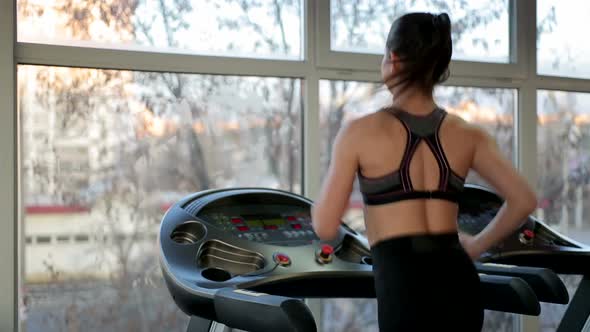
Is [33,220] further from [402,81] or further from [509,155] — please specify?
[509,155]

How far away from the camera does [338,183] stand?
1729mm

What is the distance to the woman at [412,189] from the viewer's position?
1695 mm

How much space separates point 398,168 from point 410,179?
0.04 metres

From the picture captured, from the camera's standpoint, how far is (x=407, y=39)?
5.59ft

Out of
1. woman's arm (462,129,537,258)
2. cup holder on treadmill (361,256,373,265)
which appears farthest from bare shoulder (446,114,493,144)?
cup holder on treadmill (361,256,373,265)

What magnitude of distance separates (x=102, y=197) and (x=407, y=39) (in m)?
1.58

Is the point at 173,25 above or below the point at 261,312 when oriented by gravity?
above

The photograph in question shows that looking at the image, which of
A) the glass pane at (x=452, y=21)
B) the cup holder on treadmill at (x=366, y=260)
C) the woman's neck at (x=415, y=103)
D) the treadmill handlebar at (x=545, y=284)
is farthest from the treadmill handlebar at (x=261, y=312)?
the glass pane at (x=452, y=21)

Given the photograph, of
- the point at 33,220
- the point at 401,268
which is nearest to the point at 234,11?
the point at 33,220

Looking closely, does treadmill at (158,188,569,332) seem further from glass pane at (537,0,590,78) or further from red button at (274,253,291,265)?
glass pane at (537,0,590,78)

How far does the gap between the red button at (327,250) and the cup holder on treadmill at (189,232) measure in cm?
38

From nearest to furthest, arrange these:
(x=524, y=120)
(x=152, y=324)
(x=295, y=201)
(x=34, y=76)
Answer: (x=295, y=201), (x=34, y=76), (x=152, y=324), (x=524, y=120)

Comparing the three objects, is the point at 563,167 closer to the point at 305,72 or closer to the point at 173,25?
the point at 305,72

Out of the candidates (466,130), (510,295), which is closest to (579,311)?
(510,295)
